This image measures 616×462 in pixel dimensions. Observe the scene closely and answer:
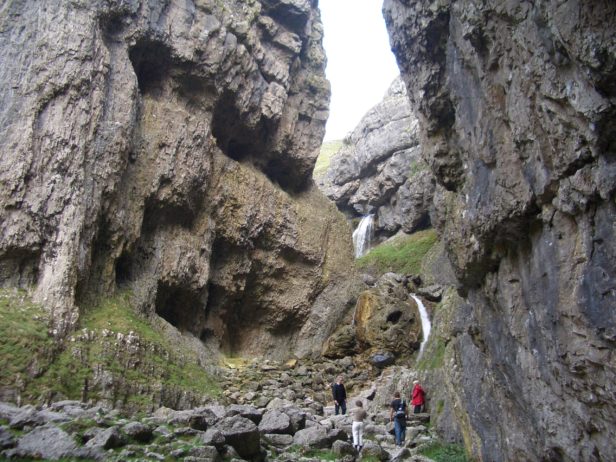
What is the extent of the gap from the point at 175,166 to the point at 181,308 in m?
8.13

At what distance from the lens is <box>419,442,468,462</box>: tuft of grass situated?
51.2 ft

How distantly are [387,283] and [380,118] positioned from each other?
105 ft

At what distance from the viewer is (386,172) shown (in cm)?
5800

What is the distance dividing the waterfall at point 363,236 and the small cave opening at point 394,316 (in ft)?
74.4

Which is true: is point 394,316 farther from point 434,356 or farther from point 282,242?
point 434,356

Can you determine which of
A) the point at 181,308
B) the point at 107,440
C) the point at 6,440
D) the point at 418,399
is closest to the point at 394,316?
the point at 418,399

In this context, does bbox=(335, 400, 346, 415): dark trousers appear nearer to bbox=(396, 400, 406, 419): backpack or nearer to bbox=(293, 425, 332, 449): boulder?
bbox=(396, 400, 406, 419): backpack

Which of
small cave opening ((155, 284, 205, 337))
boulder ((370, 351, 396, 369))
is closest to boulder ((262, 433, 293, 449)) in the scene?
small cave opening ((155, 284, 205, 337))

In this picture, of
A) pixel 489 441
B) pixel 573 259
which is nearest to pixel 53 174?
pixel 489 441

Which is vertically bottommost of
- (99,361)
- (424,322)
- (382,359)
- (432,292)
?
(99,361)

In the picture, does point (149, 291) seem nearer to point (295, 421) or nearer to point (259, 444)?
point (295, 421)

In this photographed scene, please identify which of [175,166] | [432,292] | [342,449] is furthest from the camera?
[432,292]

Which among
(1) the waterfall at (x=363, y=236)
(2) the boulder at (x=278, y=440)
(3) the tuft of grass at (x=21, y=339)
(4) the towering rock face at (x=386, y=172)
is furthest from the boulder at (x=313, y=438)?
(1) the waterfall at (x=363, y=236)

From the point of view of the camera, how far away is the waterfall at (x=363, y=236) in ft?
189
